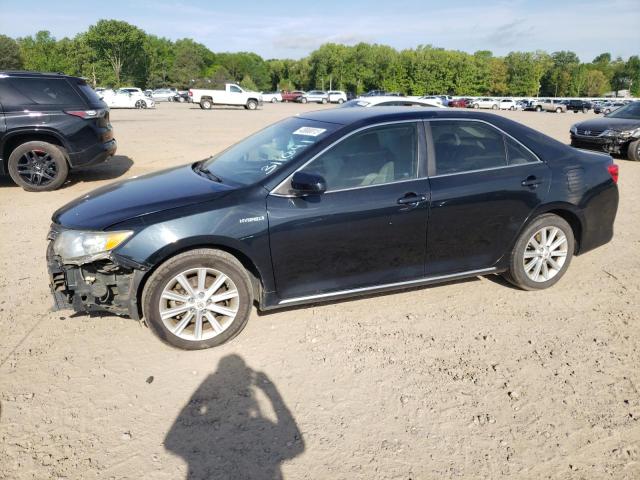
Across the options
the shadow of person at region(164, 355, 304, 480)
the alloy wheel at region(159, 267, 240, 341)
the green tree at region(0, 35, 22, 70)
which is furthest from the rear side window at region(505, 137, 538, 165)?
the green tree at region(0, 35, 22, 70)

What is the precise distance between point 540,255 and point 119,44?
396 feet

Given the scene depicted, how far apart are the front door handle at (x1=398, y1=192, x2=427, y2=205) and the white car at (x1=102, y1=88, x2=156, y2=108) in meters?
41.0

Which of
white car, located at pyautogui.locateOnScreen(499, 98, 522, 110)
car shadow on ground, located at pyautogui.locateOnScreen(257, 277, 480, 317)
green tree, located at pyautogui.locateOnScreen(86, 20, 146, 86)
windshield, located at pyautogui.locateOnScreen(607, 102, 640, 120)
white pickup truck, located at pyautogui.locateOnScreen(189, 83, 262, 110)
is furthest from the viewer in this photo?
green tree, located at pyautogui.locateOnScreen(86, 20, 146, 86)

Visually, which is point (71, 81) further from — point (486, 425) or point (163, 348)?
point (486, 425)

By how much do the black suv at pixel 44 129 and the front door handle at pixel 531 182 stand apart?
24.1 feet

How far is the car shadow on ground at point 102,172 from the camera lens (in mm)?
9727

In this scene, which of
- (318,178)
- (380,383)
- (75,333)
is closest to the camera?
(380,383)

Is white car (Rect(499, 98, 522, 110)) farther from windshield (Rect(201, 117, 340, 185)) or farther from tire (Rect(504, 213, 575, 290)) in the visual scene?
windshield (Rect(201, 117, 340, 185))

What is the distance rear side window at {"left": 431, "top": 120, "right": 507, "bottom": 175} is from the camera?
4.16m

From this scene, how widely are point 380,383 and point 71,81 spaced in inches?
323

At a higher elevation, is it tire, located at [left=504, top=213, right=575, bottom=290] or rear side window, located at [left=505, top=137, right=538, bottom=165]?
rear side window, located at [left=505, top=137, right=538, bottom=165]

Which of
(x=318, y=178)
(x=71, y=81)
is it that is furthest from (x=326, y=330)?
(x=71, y=81)

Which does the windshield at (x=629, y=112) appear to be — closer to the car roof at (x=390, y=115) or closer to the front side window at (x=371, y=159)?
the car roof at (x=390, y=115)

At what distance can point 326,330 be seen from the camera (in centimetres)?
393
